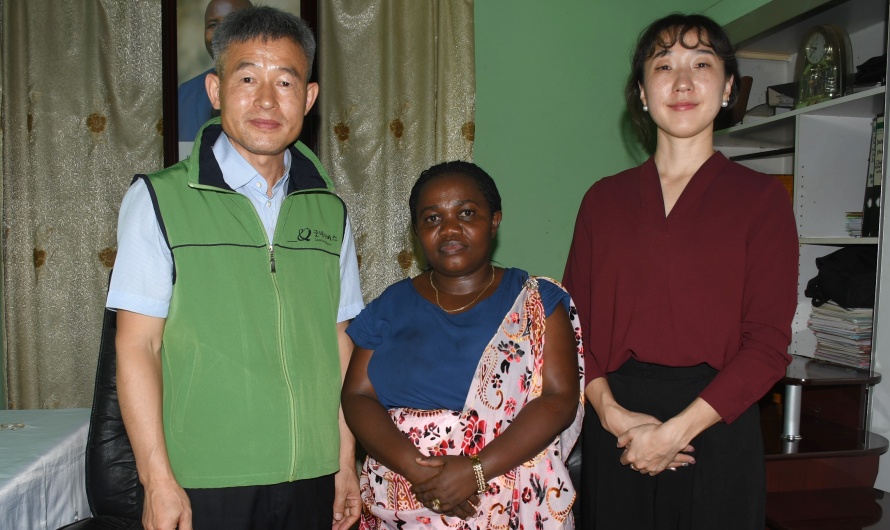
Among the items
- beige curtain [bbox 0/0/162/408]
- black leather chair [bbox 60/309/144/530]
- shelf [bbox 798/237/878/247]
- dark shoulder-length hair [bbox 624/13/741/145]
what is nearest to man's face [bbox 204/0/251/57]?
beige curtain [bbox 0/0/162/408]

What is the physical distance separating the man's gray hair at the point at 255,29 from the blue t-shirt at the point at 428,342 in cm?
62

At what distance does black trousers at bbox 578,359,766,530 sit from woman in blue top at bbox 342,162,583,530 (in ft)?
0.31

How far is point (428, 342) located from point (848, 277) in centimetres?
165

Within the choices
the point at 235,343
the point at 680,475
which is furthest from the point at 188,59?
the point at 680,475

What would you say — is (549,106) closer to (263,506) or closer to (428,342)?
(428,342)

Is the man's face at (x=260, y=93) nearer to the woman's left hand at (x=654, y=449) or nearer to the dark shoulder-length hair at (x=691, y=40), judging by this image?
the dark shoulder-length hair at (x=691, y=40)

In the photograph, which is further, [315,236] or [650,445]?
[315,236]

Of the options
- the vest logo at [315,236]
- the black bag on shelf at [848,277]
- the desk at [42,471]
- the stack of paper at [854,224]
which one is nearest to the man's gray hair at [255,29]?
the vest logo at [315,236]

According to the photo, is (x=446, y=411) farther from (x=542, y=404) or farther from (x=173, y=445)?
(x=173, y=445)

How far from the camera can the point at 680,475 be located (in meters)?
1.34

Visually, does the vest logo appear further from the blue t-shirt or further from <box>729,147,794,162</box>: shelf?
<box>729,147,794,162</box>: shelf

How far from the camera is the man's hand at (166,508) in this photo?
45.8 inches

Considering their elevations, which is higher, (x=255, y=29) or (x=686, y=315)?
(x=255, y=29)

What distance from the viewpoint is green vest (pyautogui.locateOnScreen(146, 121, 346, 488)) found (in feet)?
4.05
